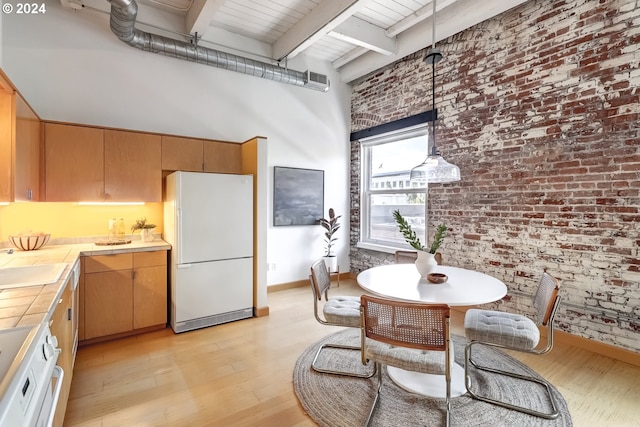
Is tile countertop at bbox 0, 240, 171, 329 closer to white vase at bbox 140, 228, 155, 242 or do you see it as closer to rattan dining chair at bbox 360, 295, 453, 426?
white vase at bbox 140, 228, 155, 242

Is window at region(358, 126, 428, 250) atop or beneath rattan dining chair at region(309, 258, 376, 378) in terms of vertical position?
atop

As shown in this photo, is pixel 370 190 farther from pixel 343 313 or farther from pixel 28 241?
pixel 28 241

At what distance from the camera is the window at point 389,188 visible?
4.39 meters

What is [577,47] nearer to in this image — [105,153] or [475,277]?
[475,277]

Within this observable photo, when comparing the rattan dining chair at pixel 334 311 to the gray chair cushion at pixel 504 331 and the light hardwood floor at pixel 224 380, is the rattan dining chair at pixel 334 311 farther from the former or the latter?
the gray chair cushion at pixel 504 331

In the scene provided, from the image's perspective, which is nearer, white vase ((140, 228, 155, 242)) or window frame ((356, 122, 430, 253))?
white vase ((140, 228, 155, 242))

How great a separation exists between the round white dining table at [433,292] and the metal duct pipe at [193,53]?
322cm

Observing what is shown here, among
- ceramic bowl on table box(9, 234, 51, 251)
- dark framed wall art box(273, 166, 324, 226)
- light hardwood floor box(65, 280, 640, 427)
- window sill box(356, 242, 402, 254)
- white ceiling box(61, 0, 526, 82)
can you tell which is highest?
white ceiling box(61, 0, 526, 82)

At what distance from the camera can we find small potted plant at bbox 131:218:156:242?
11.3 feet

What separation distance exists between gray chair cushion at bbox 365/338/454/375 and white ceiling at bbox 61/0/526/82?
126 inches

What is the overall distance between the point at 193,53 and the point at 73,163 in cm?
186

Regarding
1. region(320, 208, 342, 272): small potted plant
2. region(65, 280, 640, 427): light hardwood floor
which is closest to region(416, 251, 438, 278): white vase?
region(65, 280, 640, 427): light hardwood floor

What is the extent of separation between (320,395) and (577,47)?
12.5ft

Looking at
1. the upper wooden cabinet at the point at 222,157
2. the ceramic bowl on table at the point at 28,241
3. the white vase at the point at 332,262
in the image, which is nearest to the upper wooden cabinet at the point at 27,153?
the ceramic bowl on table at the point at 28,241
